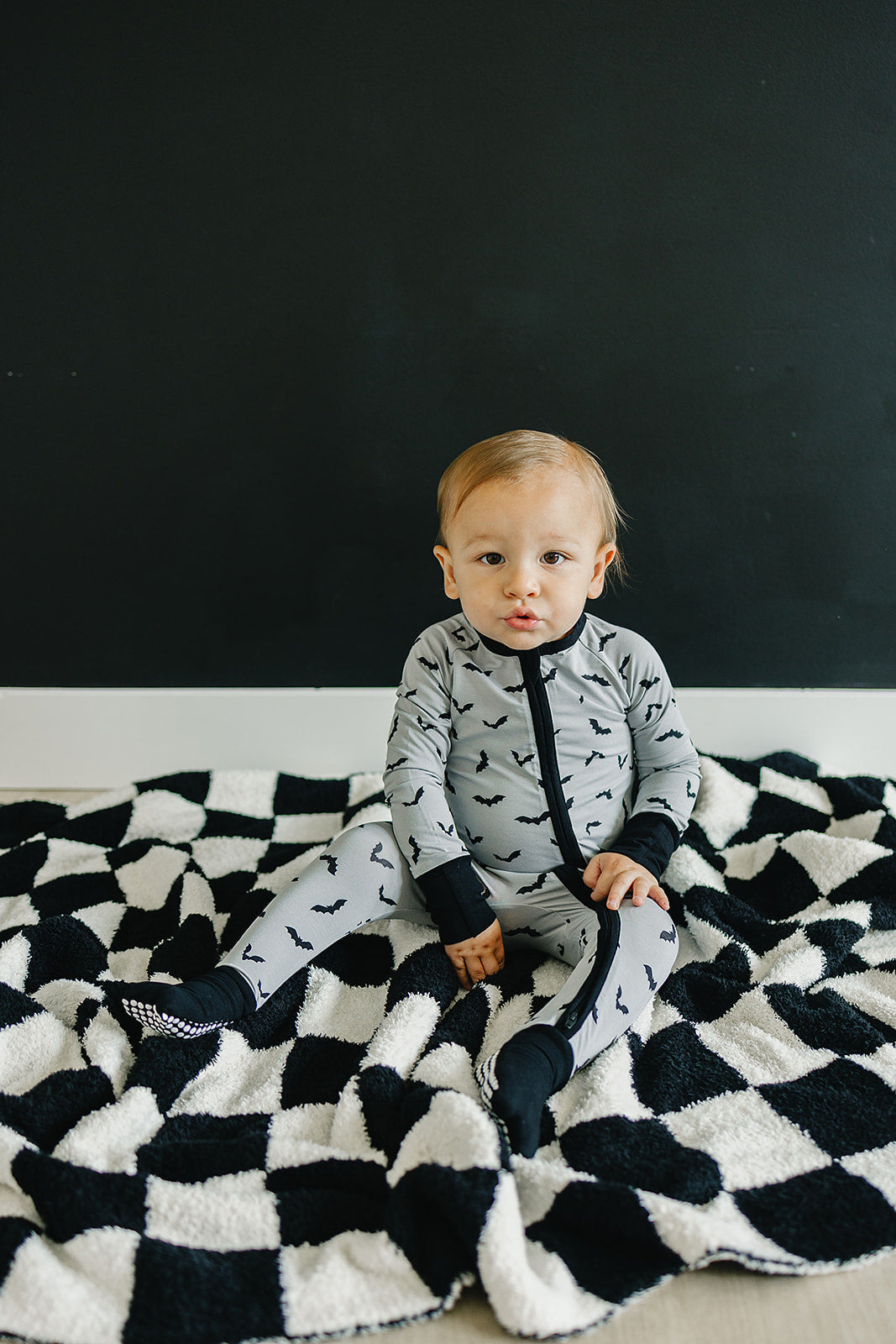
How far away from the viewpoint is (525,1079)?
0.88m

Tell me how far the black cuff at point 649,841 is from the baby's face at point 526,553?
273mm

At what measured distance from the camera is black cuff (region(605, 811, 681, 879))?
45.5 inches

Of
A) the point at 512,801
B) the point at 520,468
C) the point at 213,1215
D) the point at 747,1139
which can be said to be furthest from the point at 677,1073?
the point at 520,468

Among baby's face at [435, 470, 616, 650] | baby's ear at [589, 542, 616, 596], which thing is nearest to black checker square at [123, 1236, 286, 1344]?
baby's face at [435, 470, 616, 650]

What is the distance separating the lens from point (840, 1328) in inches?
29.1

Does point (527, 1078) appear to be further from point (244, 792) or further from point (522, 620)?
point (244, 792)

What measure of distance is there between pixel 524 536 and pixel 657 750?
36 cm

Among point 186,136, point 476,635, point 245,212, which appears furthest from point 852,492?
point 186,136

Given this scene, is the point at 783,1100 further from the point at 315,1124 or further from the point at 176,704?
the point at 176,704

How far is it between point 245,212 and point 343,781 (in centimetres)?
96

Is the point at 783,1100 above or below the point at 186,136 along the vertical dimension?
below

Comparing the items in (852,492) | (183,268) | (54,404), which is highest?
(183,268)

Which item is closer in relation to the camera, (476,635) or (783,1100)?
(783,1100)

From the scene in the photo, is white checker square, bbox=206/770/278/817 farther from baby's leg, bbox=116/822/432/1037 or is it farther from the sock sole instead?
the sock sole
